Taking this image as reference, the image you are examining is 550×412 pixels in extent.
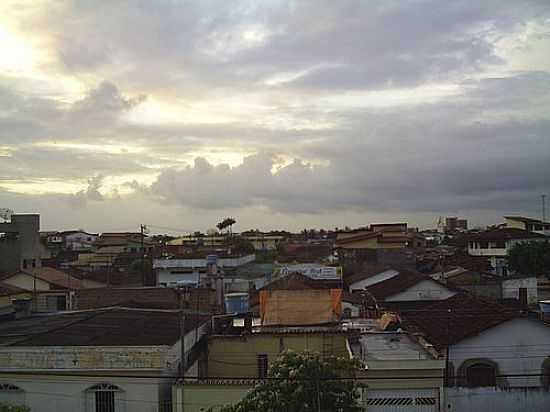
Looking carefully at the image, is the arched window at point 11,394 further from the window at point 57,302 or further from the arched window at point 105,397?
the window at point 57,302

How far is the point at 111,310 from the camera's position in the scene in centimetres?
3042

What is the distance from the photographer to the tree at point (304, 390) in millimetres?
17312

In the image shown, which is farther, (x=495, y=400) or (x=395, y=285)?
(x=395, y=285)

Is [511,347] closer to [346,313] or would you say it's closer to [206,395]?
[206,395]

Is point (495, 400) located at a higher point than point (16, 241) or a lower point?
lower

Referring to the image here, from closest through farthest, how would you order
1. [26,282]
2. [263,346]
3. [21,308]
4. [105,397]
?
[105,397] → [263,346] → [21,308] → [26,282]

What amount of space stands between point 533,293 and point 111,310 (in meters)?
29.2

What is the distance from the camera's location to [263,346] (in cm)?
2616

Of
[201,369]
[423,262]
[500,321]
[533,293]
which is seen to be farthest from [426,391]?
[423,262]

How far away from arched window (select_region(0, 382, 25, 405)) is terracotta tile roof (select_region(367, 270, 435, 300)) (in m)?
22.9

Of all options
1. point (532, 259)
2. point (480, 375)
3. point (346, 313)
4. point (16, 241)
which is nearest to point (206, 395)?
point (480, 375)

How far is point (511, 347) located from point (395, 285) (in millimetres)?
18250

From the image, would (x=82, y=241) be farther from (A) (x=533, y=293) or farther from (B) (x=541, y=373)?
(B) (x=541, y=373)

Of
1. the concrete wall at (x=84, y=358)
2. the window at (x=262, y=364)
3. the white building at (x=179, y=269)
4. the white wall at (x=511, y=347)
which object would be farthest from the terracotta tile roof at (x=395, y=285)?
the concrete wall at (x=84, y=358)
